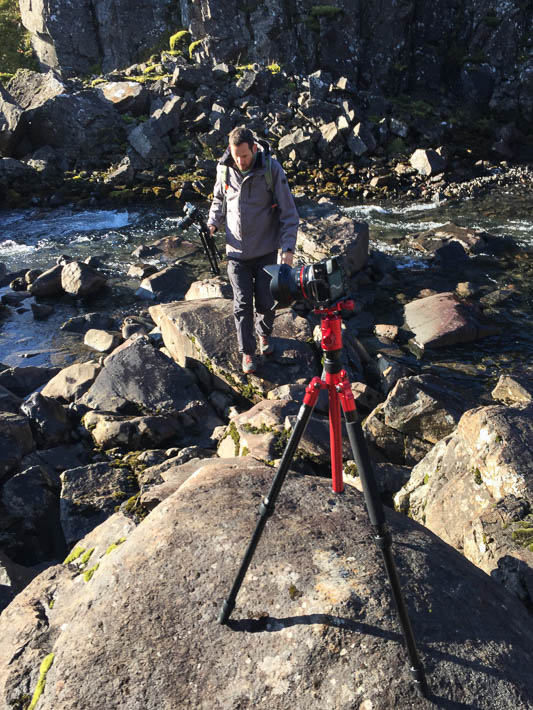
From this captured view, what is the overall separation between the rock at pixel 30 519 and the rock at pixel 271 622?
6.39ft

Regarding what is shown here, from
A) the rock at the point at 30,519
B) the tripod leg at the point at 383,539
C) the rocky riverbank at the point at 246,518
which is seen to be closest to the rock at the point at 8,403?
the rocky riverbank at the point at 246,518

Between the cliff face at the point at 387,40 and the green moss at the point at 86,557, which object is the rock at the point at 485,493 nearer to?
the green moss at the point at 86,557

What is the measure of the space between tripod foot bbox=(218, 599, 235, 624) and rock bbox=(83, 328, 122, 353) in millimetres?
8132

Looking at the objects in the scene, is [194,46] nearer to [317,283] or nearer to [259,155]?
[259,155]

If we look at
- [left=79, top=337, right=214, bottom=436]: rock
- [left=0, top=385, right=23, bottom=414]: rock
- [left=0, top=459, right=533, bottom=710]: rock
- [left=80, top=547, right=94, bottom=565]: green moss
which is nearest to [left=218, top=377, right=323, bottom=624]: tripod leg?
[left=0, top=459, right=533, bottom=710]: rock

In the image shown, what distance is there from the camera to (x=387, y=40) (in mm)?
35719

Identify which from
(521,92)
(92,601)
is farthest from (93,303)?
(521,92)

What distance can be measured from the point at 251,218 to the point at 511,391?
456cm

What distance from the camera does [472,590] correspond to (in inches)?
128

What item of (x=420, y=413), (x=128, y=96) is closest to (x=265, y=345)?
(x=420, y=413)

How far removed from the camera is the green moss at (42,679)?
2.94 meters

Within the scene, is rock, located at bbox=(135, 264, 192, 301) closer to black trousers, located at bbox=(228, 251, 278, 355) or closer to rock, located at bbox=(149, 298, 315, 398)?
rock, located at bbox=(149, 298, 315, 398)

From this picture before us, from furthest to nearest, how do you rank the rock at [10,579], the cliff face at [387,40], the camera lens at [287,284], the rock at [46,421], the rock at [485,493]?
the cliff face at [387,40] → the rock at [46,421] → the rock at [10,579] → the rock at [485,493] → the camera lens at [287,284]

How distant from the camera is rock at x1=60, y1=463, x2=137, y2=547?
567 cm
